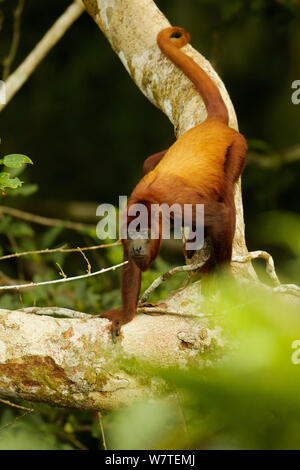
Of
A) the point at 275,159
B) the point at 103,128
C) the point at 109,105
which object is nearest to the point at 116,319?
the point at 275,159

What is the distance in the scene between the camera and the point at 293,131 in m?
8.97

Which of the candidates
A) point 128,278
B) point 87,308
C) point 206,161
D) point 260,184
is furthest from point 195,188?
point 260,184

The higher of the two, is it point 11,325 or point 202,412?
point 202,412

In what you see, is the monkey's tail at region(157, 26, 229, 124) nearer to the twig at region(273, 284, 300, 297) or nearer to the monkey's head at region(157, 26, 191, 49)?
the monkey's head at region(157, 26, 191, 49)

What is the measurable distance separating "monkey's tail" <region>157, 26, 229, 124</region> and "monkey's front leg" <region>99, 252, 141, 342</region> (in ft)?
3.48

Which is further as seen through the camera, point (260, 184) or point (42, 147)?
point (42, 147)

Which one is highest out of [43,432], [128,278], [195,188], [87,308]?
[195,188]

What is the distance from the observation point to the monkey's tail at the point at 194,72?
3.59m

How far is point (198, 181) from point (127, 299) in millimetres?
739

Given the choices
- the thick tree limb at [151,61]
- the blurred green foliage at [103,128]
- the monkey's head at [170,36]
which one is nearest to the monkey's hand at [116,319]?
the blurred green foliage at [103,128]

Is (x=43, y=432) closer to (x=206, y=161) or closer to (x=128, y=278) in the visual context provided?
(x=128, y=278)

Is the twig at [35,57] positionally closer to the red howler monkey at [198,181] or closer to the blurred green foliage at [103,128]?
the blurred green foliage at [103,128]
